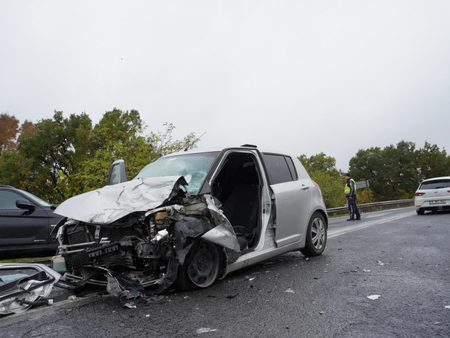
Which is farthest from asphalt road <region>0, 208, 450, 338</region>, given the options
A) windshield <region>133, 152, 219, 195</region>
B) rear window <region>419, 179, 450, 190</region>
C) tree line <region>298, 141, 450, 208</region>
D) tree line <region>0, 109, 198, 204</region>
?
tree line <region>298, 141, 450, 208</region>

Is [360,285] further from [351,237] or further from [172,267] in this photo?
[351,237]

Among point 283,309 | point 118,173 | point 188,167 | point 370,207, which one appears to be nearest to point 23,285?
point 188,167

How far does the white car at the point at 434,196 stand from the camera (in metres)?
16.7

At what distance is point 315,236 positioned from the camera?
6.59m

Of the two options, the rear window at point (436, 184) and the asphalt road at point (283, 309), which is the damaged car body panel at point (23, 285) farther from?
the rear window at point (436, 184)

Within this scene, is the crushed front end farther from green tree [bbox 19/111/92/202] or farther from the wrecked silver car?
green tree [bbox 19/111/92/202]

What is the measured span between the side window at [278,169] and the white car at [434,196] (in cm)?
1300

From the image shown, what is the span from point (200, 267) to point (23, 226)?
13.2ft

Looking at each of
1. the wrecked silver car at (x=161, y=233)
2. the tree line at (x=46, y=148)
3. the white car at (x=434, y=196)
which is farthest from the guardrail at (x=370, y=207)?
the wrecked silver car at (x=161, y=233)

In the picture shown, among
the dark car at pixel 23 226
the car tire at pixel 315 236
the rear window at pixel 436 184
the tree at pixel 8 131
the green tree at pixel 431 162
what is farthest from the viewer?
the green tree at pixel 431 162

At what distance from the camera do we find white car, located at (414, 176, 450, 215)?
54.6 ft

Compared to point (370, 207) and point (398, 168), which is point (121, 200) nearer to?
point (370, 207)

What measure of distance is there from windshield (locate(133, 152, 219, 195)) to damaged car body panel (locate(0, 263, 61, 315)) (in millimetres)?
1805

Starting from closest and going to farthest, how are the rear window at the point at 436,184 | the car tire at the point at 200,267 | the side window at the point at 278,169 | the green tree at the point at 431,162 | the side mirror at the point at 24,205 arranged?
the car tire at the point at 200,267 < the side window at the point at 278,169 < the side mirror at the point at 24,205 < the rear window at the point at 436,184 < the green tree at the point at 431,162
